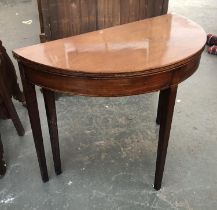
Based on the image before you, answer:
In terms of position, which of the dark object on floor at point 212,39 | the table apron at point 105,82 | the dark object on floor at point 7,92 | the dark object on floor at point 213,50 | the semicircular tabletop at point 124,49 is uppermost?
the semicircular tabletop at point 124,49

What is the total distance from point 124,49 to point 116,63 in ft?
0.42

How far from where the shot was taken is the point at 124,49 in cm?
114

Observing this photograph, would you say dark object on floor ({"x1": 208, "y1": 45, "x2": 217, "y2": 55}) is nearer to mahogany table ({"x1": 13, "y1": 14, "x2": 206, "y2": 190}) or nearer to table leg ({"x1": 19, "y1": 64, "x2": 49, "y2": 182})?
mahogany table ({"x1": 13, "y1": 14, "x2": 206, "y2": 190})

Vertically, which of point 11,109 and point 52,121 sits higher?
point 52,121

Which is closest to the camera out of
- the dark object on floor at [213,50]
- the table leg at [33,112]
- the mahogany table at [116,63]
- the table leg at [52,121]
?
the mahogany table at [116,63]

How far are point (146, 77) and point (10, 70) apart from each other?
1061 millimetres

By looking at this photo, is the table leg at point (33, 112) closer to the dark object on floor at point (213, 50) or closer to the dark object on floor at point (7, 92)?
the dark object on floor at point (7, 92)

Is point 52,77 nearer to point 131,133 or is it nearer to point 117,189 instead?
point 117,189

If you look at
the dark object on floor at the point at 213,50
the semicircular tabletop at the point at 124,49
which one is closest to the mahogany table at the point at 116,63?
the semicircular tabletop at the point at 124,49

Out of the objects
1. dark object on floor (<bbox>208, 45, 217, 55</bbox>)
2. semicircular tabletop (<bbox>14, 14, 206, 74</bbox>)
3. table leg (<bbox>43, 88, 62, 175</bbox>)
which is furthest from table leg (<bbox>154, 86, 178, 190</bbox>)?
dark object on floor (<bbox>208, 45, 217, 55</bbox>)

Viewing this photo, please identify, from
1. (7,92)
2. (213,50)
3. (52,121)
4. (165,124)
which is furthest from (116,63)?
(213,50)

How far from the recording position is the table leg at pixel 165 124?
118 centimetres

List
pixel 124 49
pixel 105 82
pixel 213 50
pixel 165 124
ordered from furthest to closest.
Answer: pixel 213 50
pixel 165 124
pixel 124 49
pixel 105 82

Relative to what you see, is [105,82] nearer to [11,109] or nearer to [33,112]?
[33,112]
